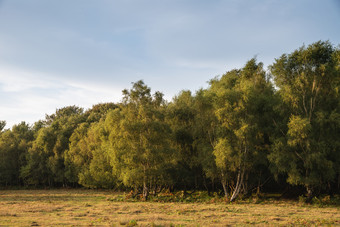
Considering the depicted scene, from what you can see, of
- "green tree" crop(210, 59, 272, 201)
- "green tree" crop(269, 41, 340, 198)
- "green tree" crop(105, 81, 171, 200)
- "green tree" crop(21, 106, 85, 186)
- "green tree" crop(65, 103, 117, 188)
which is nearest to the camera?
"green tree" crop(269, 41, 340, 198)

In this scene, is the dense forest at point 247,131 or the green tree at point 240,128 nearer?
the dense forest at point 247,131

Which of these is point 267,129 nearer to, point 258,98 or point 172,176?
point 258,98

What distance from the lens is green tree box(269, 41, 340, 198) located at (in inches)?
1158

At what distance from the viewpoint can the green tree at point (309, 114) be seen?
29.4 metres

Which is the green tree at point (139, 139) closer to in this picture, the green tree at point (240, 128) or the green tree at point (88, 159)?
the green tree at point (240, 128)

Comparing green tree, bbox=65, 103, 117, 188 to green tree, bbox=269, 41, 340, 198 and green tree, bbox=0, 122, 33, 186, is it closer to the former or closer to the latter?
green tree, bbox=0, 122, 33, 186

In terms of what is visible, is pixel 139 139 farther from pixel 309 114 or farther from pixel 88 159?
pixel 88 159

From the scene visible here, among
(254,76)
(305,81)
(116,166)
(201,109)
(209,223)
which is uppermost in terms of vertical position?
(254,76)

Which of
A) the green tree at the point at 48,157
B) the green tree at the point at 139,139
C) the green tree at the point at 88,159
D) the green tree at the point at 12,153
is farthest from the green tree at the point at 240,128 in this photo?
the green tree at the point at 12,153

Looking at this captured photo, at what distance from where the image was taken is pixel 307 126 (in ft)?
93.9

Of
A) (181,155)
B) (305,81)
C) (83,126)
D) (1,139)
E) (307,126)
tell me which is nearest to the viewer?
(307,126)

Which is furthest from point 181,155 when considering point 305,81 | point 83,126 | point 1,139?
point 1,139

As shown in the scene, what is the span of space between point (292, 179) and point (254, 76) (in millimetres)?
15509

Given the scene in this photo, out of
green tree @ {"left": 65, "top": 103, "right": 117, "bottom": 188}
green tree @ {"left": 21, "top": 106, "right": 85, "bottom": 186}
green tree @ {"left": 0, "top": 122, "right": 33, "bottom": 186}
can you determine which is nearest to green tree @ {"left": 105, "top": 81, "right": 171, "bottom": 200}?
green tree @ {"left": 65, "top": 103, "right": 117, "bottom": 188}
